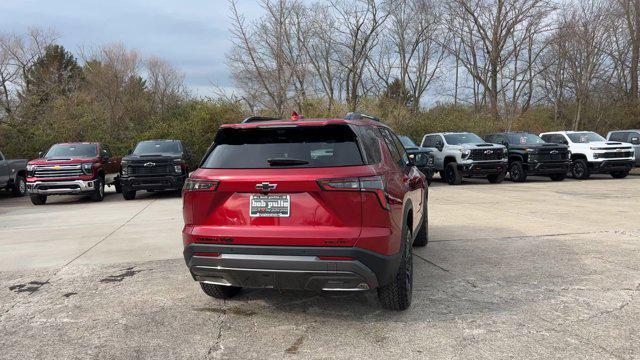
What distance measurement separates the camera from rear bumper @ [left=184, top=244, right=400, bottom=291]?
139 inches

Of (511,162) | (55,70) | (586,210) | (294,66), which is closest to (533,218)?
(586,210)

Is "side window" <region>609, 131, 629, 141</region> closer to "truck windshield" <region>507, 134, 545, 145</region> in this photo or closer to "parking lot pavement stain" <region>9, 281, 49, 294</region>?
"truck windshield" <region>507, 134, 545, 145</region>

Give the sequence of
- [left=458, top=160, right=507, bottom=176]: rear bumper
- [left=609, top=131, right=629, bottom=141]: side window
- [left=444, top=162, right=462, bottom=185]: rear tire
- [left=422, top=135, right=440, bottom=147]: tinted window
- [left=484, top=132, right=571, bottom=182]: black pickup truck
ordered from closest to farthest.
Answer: [left=458, top=160, right=507, bottom=176]: rear bumper, [left=444, top=162, right=462, bottom=185]: rear tire, [left=484, top=132, right=571, bottom=182]: black pickup truck, [left=422, top=135, right=440, bottom=147]: tinted window, [left=609, top=131, right=629, bottom=141]: side window

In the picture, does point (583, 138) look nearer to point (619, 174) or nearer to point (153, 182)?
point (619, 174)

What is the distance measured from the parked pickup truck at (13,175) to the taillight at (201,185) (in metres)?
15.3

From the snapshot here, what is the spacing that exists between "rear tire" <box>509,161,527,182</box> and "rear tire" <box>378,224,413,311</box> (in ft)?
50.1

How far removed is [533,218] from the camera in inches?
357

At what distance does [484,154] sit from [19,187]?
1662cm

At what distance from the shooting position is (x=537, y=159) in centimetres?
1748

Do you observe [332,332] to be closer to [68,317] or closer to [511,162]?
[68,317]

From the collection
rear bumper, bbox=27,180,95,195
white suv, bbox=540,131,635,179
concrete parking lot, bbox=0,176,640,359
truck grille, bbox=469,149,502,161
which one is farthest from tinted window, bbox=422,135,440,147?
rear bumper, bbox=27,180,95,195

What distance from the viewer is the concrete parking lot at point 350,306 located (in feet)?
11.7

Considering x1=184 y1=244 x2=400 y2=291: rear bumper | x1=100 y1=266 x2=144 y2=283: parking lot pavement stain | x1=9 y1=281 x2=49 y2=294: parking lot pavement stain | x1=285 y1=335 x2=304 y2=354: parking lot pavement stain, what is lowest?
x1=9 y1=281 x2=49 y2=294: parking lot pavement stain

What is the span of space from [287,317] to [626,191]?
13106 mm
